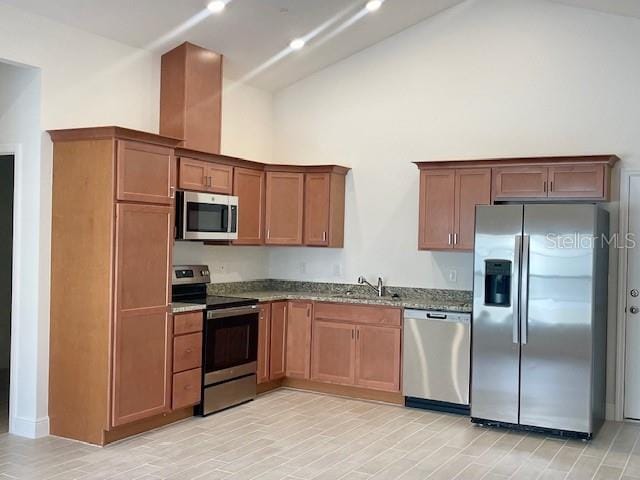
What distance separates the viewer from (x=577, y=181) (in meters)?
5.49

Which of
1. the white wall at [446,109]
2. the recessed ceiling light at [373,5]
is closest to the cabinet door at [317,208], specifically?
the white wall at [446,109]

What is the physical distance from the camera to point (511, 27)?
6.14 m

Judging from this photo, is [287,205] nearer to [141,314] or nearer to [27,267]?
[141,314]

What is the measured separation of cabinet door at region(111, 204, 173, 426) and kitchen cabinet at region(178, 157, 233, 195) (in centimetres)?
67

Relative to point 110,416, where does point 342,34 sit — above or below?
above

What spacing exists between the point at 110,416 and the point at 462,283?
3.36m

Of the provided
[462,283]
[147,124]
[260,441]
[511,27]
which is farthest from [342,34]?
[260,441]

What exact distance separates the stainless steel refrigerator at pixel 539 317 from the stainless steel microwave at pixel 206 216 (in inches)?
87.4

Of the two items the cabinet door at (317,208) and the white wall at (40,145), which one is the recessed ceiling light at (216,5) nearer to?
the white wall at (40,145)

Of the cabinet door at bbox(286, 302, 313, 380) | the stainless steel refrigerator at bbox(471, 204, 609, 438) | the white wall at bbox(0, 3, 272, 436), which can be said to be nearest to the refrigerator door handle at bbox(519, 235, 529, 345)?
the stainless steel refrigerator at bbox(471, 204, 609, 438)

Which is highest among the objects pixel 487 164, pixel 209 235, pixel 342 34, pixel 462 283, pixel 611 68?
pixel 342 34

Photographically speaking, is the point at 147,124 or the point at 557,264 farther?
the point at 147,124

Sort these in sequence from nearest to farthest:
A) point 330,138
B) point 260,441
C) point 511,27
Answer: point 260,441 → point 511,27 → point 330,138

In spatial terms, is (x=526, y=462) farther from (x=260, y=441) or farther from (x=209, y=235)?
(x=209, y=235)
